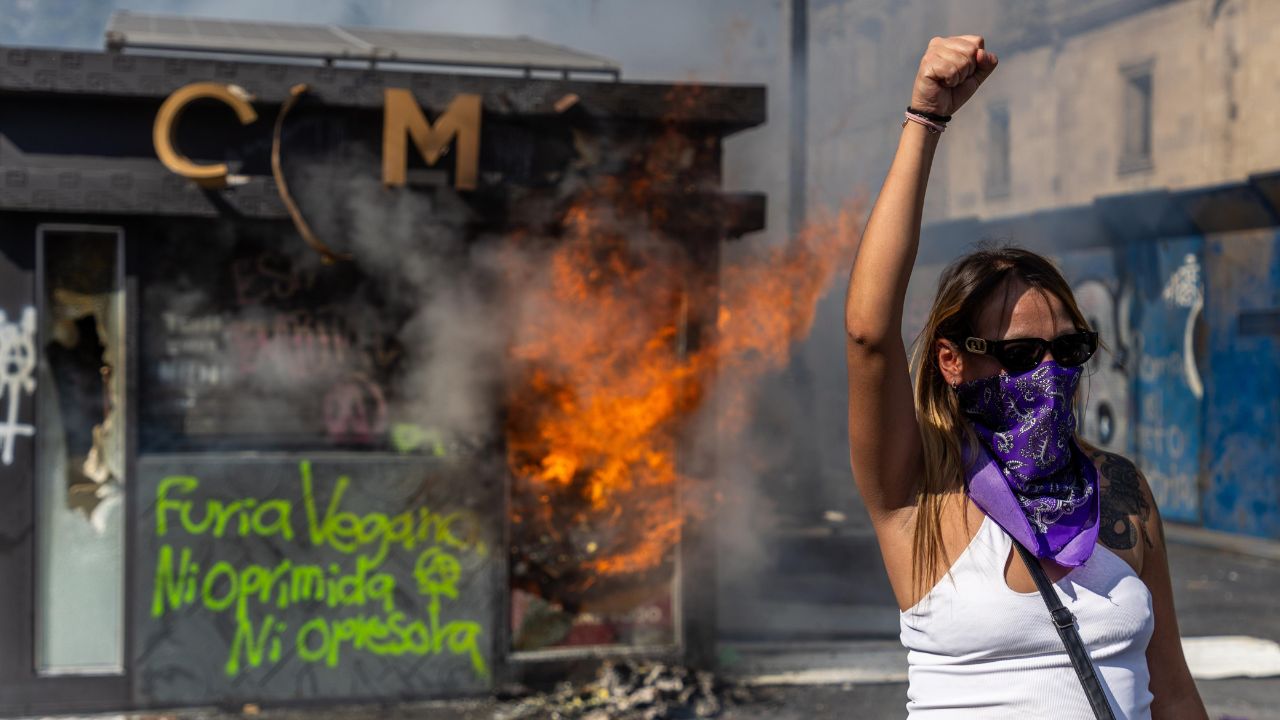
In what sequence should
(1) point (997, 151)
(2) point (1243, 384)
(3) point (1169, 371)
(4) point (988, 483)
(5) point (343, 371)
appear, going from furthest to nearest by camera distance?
(1) point (997, 151), (3) point (1169, 371), (2) point (1243, 384), (5) point (343, 371), (4) point (988, 483)

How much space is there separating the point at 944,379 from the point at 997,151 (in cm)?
2222

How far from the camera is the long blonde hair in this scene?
201cm

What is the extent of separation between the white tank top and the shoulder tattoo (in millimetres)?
43

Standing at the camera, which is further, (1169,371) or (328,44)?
(1169,371)

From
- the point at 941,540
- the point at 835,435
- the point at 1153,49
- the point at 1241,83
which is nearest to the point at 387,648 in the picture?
the point at 941,540

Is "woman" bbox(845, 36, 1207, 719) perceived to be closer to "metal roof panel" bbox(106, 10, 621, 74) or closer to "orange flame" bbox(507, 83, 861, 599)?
"orange flame" bbox(507, 83, 861, 599)

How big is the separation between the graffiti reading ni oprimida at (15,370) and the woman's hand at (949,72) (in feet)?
20.7

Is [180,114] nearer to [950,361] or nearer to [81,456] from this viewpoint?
[81,456]

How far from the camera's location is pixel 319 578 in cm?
720

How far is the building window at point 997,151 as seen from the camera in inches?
899

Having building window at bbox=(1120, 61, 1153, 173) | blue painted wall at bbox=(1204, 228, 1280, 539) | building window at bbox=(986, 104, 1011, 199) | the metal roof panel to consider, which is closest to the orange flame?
the metal roof panel

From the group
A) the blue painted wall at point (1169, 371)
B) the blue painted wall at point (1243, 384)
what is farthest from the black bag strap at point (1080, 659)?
the blue painted wall at point (1169, 371)

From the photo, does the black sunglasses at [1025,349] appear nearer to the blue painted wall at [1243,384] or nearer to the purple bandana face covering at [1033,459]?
the purple bandana face covering at [1033,459]

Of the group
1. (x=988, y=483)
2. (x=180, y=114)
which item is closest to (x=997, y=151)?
(x=180, y=114)
